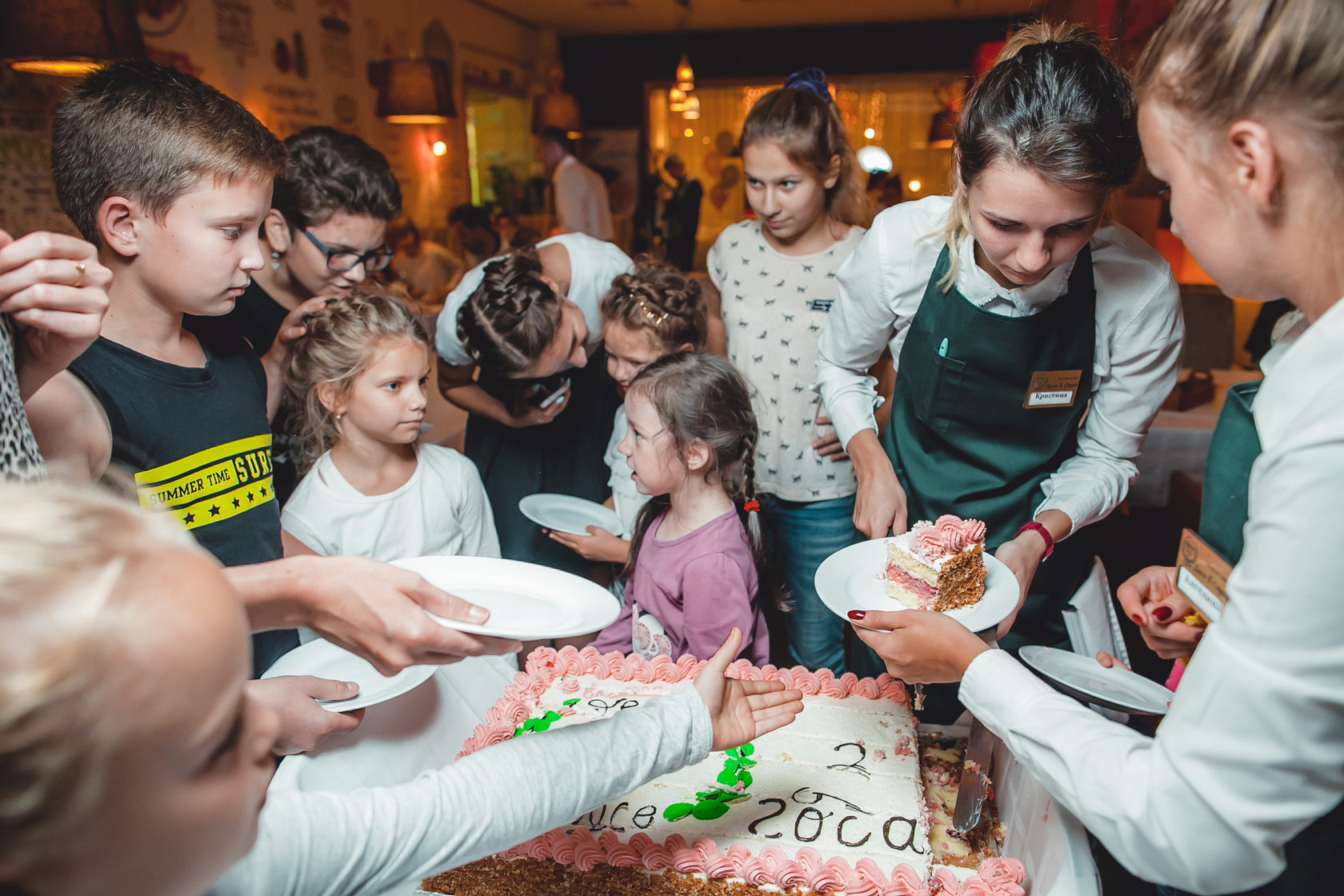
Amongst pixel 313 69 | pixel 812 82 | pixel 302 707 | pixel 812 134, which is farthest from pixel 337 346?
pixel 313 69

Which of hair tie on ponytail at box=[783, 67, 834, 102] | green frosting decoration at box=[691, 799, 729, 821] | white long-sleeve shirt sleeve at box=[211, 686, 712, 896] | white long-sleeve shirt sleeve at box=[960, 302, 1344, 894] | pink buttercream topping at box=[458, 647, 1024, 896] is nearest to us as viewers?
white long-sleeve shirt sleeve at box=[960, 302, 1344, 894]

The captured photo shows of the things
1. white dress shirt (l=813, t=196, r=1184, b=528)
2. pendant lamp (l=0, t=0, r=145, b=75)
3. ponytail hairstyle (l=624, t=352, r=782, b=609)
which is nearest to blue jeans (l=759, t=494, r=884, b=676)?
ponytail hairstyle (l=624, t=352, r=782, b=609)

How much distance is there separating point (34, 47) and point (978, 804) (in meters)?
3.73

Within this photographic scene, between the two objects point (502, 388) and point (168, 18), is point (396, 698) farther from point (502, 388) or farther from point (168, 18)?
point (168, 18)

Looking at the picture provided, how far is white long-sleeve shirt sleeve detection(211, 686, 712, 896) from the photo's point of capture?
2.91 feet

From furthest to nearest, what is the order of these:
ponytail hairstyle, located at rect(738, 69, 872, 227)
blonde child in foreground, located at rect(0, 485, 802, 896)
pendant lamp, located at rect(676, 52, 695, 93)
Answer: pendant lamp, located at rect(676, 52, 695, 93)
ponytail hairstyle, located at rect(738, 69, 872, 227)
blonde child in foreground, located at rect(0, 485, 802, 896)

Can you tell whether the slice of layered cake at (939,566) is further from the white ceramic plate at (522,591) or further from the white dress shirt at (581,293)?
the white dress shirt at (581,293)

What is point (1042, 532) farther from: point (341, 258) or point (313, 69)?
point (313, 69)

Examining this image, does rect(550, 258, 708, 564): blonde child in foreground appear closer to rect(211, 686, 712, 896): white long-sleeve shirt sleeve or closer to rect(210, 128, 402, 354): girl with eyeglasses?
rect(210, 128, 402, 354): girl with eyeglasses

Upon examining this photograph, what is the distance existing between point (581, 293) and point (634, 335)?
0.37m

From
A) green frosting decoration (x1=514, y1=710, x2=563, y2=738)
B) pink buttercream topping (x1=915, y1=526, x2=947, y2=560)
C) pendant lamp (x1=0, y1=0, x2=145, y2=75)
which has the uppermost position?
pendant lamp (x1=0, y1=0, x2=145, y2=75)

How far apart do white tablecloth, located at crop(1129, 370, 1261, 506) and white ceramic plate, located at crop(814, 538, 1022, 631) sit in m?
2.56

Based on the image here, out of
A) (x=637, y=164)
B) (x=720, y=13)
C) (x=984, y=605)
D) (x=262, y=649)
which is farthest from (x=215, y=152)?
(x=637, y=164)

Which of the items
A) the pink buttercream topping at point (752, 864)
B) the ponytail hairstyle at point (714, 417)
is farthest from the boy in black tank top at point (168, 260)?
the ponytail hairstyle at point (714, 417)
